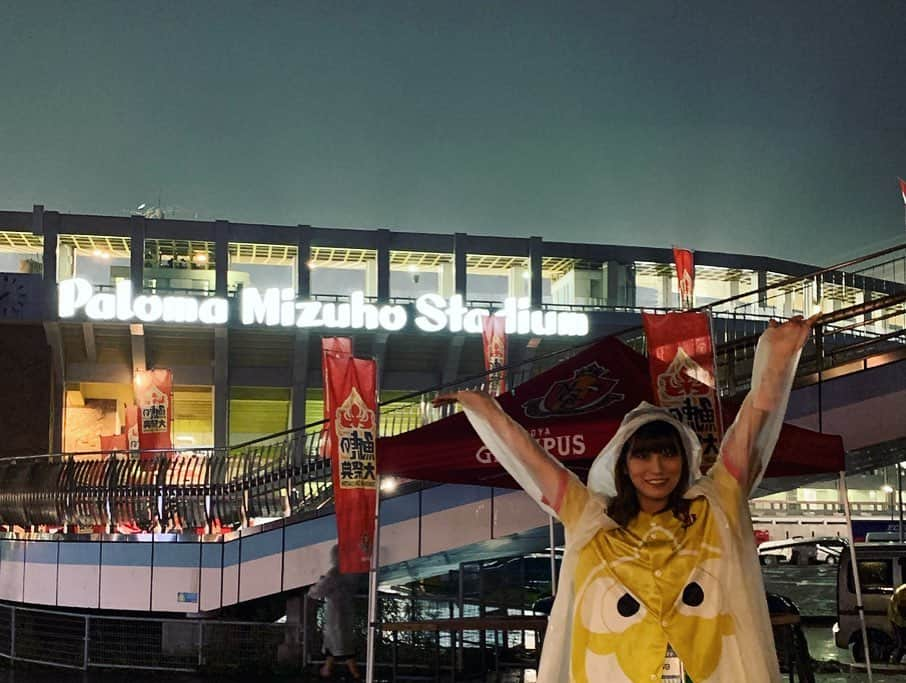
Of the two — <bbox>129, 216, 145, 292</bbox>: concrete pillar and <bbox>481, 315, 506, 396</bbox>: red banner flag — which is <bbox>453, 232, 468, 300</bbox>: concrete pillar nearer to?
<bbox>129, 216, 145, 292</bbox>: concrete pillar

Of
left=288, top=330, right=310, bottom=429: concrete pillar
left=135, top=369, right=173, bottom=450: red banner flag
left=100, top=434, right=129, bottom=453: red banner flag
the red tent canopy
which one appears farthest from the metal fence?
left=288, top=330, right=310, bottom=429: concrete pillar

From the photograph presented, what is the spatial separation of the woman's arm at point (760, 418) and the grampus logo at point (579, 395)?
458 centimetres

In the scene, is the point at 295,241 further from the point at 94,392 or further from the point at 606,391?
the point at 606,391

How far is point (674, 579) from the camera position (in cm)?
365

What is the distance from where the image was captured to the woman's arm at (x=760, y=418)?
391 cm

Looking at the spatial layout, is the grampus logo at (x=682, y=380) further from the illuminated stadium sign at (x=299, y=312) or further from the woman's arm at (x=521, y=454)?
the illuminated stadium sign at (x=299, y=312)

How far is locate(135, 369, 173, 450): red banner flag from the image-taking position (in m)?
25.3

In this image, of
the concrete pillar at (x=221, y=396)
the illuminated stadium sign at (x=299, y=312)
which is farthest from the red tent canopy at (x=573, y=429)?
the concrete pillar at (x=221, y=396)

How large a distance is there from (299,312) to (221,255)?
4211 millimetres

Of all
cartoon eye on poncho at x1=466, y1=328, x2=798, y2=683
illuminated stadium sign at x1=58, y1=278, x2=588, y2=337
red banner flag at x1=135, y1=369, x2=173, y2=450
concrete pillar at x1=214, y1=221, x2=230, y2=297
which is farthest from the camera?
concrete pillar at x1=214, y1=221, x2=230, y2=297

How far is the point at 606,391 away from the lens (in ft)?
28.9

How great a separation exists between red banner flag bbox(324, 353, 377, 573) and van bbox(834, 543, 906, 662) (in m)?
6.53

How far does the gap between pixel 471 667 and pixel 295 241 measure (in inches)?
1089

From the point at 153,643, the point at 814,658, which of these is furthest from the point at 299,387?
the point at 814,658
